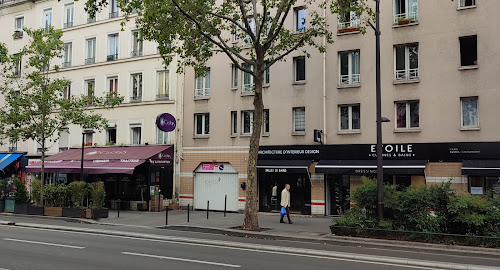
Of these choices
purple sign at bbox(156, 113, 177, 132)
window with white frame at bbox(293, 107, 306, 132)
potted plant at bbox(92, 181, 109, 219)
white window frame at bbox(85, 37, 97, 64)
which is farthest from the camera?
white window frame at bbox(85, 37, 97, 64)

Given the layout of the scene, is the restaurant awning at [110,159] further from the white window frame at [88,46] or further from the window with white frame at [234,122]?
the white window frame at [88,46]

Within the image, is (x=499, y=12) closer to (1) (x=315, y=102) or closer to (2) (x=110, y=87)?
(1) (x=315, y=102)

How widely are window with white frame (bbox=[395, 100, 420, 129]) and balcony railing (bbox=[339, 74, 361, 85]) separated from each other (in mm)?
2339

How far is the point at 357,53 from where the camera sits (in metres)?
23.3

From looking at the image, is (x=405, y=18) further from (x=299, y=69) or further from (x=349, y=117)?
(x=299, y=69)

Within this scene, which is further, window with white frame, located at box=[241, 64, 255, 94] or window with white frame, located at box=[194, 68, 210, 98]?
window with white frame, located at box=[194, 68, 210, 98]

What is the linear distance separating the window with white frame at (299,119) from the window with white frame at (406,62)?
5.06 metres

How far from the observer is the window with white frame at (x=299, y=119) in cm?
2433

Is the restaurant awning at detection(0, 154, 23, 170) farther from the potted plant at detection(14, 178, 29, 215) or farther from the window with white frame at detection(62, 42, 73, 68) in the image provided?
the potted plant at detection(14, 178, 29, 215)

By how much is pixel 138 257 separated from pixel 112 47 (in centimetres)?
2242

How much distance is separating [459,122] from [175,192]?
16066mm

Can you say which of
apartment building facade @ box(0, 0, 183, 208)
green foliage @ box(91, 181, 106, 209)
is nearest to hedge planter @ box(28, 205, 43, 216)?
green foliage @ box(91, 181, 106, 209)

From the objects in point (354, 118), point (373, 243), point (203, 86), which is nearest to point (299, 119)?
point (354, 118)

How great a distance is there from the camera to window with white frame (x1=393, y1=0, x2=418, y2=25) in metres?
21.9
